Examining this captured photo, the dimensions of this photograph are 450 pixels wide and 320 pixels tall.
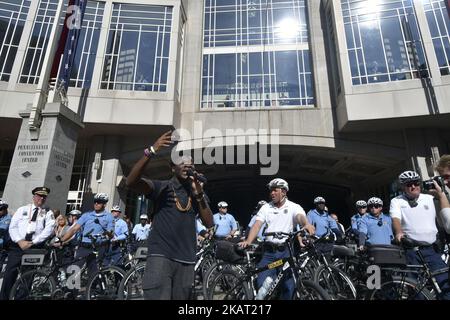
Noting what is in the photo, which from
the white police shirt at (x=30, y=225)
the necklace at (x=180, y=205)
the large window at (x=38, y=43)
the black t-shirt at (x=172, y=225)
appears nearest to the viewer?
the black t-shirt at (x=172, y=225)

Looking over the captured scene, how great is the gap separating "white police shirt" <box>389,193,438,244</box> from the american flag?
1247 cm

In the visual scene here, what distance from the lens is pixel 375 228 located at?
6.20m

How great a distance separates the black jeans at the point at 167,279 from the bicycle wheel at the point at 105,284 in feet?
8.48

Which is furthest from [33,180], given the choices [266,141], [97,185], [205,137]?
[266,141]

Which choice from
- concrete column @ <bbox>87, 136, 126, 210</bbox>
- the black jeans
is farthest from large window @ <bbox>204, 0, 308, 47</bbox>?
the black jeans

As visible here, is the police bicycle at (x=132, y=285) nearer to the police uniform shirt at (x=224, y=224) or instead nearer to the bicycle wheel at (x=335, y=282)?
the bicycle wheel at (x=335, y=282)

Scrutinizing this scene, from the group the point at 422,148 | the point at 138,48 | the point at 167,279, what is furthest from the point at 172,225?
the point at 422,148

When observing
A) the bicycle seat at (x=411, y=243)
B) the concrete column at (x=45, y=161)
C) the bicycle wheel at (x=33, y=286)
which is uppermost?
the concrete column at (x=45, y=161)

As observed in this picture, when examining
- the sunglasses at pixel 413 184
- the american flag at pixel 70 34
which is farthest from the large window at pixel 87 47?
the sunglasses at pixel 413 184

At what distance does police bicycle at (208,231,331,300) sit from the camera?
129 inches

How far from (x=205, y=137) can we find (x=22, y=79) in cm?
904

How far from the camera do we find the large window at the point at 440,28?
12695 millimetres

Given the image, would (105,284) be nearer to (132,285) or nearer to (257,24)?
(132,285)

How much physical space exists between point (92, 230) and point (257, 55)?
42.7 ft
